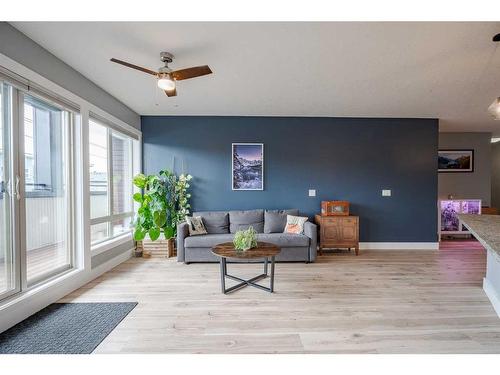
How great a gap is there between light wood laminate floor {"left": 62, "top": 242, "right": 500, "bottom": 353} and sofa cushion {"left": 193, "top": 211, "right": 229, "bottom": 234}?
0.73 m

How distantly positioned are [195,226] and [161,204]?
2.33ft

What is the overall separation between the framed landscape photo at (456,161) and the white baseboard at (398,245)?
2.25 m

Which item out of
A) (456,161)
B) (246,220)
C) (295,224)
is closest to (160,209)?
(246,220)

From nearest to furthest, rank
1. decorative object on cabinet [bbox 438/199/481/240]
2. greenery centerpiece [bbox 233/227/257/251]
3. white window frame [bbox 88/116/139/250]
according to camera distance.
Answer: greenery centerpiece [bbox 233/227/257/251], white window frame [bbox 88/116/139/250], decorative object on cabinet [bbox 438/199/481/240]

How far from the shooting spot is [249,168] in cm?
478

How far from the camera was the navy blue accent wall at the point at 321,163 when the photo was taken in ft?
15.6

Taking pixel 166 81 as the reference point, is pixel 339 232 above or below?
below

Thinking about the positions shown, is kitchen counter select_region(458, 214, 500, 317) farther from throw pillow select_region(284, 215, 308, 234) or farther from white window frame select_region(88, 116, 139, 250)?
white window frame select_region(88, 116, 139, 250)

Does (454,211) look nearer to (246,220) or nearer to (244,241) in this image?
(246,220)

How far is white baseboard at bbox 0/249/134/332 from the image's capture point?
209 centimetres

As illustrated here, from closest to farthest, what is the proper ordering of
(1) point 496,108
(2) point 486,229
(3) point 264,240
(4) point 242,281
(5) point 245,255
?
(2) point 486,229 → (1) point 496,108 → (5) point 245,255 → (4) point 242,281 → (3) point 264,240

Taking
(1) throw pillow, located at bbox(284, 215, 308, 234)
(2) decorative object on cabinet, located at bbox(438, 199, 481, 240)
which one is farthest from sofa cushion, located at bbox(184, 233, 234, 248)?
(2) decorative object on cabinet, located at bbox(438, 199, 481, 240)
